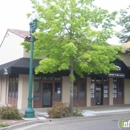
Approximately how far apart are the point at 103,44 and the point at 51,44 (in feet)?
11.9

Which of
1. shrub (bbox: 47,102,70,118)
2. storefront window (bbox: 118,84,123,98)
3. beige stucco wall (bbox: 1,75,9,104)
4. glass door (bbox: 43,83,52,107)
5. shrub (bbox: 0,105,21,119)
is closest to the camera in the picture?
shrub (bbox: 0,105,21,119)

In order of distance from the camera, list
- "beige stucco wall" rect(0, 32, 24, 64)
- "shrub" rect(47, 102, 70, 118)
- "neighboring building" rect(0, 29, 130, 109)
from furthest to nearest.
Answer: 1. "beige stucco wall" rect(0, 32, 24, 64)
2. "neighboring building" rect(0, 29, 130, 109)
3. "shrub" rect(47, 102, 70, 118)

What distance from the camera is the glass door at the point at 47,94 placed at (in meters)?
19.0

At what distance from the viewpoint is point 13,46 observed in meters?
21.1

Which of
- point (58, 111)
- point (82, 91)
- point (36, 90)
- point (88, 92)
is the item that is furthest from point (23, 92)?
point (88, 92)

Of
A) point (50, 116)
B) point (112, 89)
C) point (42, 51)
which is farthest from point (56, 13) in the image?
point (112, 89)

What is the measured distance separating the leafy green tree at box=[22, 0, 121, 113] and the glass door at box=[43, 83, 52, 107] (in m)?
4.52

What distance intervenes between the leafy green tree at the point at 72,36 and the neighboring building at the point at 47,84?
3.30m

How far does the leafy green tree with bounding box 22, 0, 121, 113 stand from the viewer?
46.6ft

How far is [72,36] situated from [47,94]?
647 cm

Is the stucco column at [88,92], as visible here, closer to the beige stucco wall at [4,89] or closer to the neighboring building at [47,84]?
the neighboring building at [47,84]

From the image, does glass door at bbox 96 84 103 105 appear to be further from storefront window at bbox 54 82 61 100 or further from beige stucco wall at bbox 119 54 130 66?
storefront window at bbox 54 82 61 100

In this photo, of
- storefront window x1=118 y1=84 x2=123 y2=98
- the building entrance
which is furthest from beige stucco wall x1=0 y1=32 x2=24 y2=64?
storefront window x1=118 y1=84 x2=123 y2=98

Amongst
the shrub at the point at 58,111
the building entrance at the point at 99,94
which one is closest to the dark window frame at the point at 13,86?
the shrub at the point at 58,111
